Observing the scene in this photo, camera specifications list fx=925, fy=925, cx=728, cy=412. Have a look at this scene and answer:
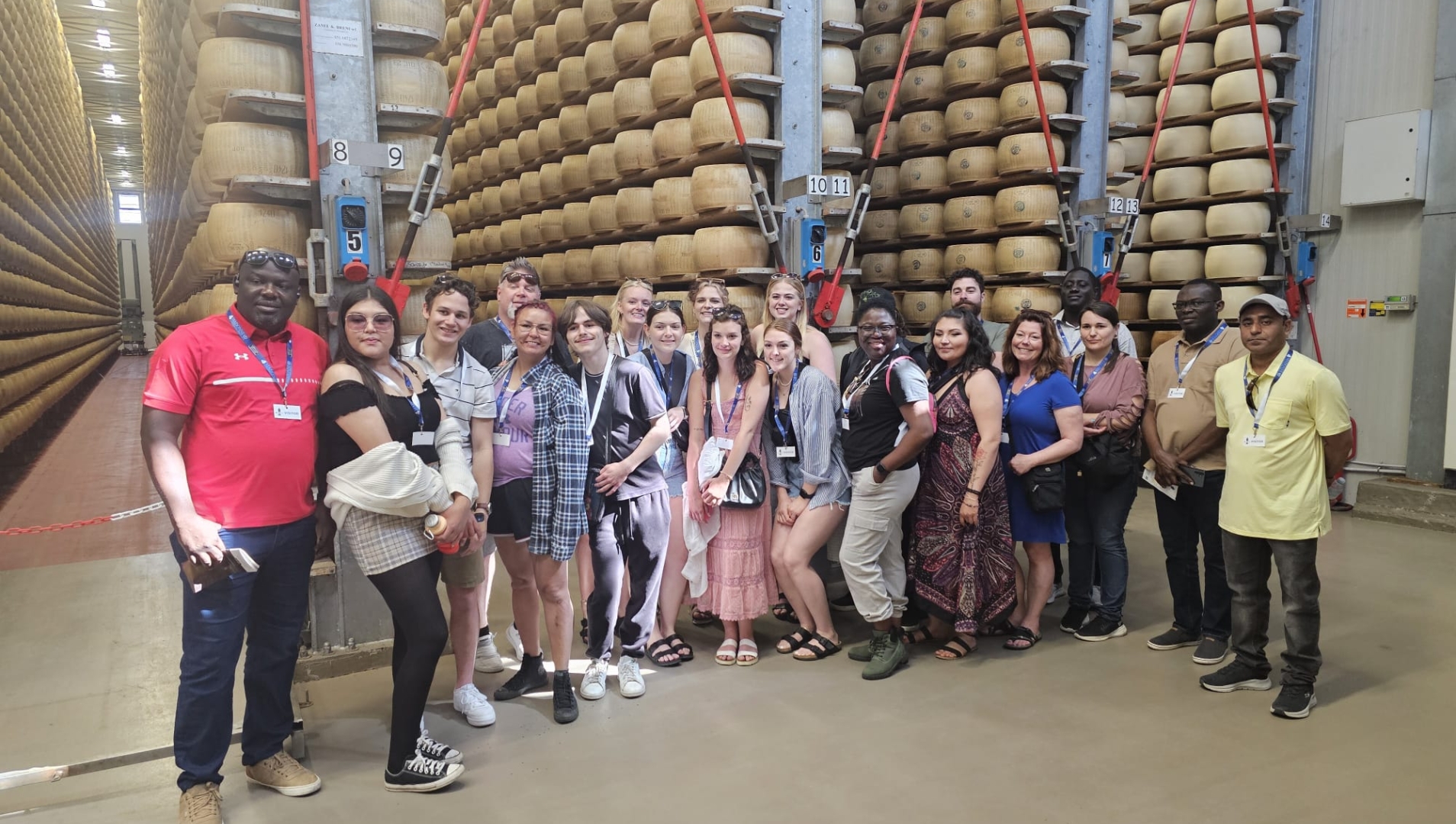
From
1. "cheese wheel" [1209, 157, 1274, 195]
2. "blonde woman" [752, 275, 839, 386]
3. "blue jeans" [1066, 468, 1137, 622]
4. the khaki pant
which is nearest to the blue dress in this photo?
"blue jeans" [1066, 468, 1137, 622]

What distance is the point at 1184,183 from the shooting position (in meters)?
6.52

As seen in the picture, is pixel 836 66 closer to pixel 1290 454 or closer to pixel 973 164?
pixel 973 164

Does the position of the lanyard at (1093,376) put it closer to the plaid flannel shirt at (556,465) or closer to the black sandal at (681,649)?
the black sandal at (681,649)

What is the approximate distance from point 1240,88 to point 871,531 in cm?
504

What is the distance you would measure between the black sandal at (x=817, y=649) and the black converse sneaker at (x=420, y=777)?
1.32 meters

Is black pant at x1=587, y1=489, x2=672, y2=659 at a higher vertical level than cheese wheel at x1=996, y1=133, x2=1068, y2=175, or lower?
lower

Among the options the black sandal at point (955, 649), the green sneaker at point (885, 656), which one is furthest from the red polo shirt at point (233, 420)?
the black sandal at point (955, 649)

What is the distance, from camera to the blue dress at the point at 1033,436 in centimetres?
331

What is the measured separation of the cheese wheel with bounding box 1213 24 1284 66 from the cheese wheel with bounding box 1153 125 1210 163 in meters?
0.47

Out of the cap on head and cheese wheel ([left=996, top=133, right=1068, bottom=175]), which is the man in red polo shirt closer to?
the cap on head

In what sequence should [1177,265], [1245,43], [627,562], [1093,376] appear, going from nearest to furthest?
[627,562], [1093,376], [1245,43], [1177,265]

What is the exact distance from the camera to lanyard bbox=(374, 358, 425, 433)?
2.35 meters

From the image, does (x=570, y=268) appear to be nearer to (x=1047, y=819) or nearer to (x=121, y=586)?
(x=121, y=586)

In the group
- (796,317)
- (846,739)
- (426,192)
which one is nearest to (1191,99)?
(796,317)
